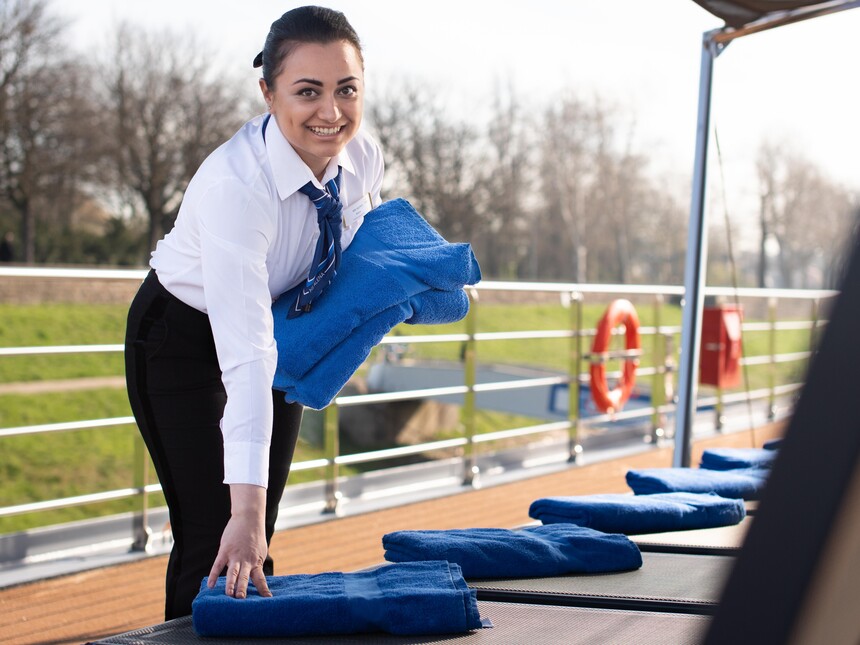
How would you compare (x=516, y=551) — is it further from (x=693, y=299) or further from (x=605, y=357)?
(x=605, y=357)

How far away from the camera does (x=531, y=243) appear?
28812 mm

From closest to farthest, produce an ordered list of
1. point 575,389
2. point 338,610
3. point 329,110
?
point 338,610, point 329,110, point 575,389

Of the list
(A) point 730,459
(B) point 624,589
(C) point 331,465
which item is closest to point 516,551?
(B) point 624,589

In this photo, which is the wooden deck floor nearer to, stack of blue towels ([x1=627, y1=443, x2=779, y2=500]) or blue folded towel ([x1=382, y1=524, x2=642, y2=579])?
stack of blue towels ([x1=627, y1=443, x2=779, y2=500])

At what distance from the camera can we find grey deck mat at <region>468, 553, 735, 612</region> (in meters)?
1.37

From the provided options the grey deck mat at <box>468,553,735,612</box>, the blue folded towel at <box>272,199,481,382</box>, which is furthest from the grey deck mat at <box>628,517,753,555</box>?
the blue folded towel at <box>272,199,481,382</box>

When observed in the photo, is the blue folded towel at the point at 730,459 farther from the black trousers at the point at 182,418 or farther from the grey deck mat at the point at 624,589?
the black trousers at the point at 182,418

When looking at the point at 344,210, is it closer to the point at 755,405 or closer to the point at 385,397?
the point at 385,397

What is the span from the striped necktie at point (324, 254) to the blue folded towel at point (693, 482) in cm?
111

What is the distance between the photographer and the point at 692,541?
1851 millimetres

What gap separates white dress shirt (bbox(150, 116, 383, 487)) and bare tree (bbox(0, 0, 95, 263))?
17.4 m

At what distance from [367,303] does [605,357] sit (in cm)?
372

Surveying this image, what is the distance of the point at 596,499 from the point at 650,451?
354 cm

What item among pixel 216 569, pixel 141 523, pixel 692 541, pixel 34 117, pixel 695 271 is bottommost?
pixel 141 523
